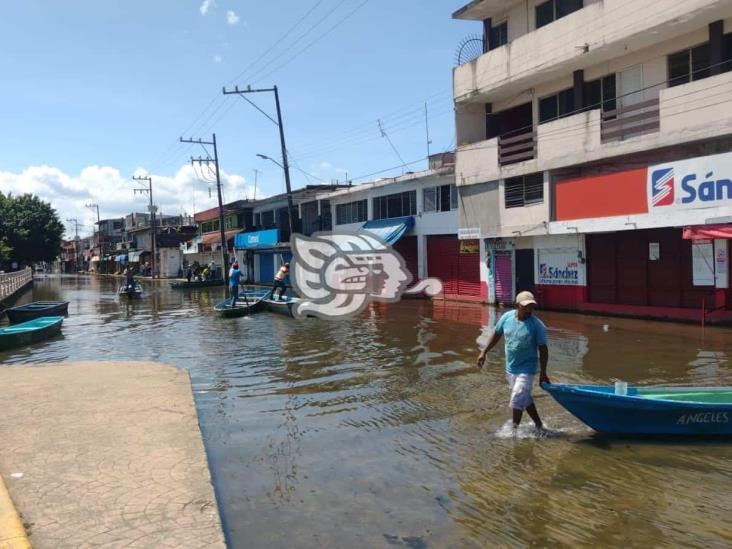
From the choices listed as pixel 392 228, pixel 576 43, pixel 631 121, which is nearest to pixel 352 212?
pixel 392 228

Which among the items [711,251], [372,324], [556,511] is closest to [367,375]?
[556,511]

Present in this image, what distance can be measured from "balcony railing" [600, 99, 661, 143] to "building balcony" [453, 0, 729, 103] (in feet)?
6.26

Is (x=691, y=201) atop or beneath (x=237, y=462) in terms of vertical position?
atop

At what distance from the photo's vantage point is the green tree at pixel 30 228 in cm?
5100

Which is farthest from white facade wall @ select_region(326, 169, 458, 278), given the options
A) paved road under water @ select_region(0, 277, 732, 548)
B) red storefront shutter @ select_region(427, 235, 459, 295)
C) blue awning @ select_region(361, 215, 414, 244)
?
paved road under water @ select_region(0, 277, 732, 548)

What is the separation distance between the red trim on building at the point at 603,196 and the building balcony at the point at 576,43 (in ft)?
13.1

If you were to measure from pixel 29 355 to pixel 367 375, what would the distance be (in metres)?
8.66

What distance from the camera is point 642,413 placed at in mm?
6527

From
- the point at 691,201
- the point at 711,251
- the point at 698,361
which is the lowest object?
the point at 698,361

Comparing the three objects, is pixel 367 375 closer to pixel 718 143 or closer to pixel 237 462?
pixel 237 462

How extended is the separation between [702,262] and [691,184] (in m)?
2.59

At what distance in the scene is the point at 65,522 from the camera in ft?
14.3

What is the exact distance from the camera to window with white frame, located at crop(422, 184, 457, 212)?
27.3 meters

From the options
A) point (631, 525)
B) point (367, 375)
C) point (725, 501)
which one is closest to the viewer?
point (631, 525)
